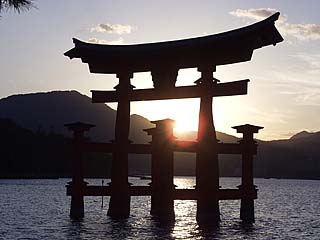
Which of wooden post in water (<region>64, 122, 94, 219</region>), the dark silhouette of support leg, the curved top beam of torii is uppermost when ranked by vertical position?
the curved top beam of torii

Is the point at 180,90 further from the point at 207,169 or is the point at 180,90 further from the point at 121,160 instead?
the point at 121,160

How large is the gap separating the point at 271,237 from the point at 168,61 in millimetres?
7841

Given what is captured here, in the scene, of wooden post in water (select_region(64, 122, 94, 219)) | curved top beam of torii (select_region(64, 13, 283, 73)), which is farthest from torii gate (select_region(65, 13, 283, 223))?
wooden post in water (select_region(64, 122, 94, 219))

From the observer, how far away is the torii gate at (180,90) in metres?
22.7

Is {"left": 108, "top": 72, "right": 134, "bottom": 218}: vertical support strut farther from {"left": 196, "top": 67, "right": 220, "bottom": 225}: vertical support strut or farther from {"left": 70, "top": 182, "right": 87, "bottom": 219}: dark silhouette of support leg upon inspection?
{"left": 196, "top": 67, "right": 220, "bottom": 225}: vertical support strut

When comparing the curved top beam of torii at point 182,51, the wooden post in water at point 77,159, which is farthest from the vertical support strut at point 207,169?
the wooden post in water at point 77,159

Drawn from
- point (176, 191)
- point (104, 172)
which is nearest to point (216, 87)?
point (176, 191)

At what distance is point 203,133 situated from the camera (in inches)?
912

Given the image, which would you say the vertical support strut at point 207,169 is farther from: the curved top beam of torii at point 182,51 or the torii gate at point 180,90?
the curved top beam of torii at point 182,51

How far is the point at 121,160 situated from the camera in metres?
25.0

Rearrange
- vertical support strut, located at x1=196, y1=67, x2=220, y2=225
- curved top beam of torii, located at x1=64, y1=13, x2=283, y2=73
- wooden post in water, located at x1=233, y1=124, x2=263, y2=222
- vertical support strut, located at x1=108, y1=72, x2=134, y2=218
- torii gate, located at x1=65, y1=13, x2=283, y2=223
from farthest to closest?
vertical support strut, located at x1=108, y1=72, x2=134, y2=218
wooden post in water, located at x1=233, y1=124, x2=263, y2=222
vertical support strut, located at x1=196, y1=67, x2=220, y2=225
torii gate, located at x1=65, y1=13, x2=283, y2=223
curved top beam of torii, located at x1=64, y1=13, x2=283, y2=73

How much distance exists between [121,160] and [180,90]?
3.74 metres

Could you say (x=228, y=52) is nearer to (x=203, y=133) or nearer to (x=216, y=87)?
(x=216, y=87)

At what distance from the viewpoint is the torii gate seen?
74.4 feet
